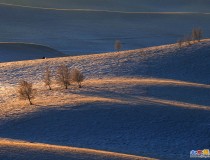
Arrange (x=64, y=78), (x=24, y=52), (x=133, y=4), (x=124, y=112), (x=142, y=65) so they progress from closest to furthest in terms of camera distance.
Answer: (x=124, y=112) < (x=64, y=78) < (x=142, y=65) < (x=24, y=52) < (x=133, y=4)

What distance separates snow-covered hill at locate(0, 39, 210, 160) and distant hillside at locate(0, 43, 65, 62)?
17.9 metres

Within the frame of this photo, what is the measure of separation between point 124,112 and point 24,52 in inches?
1291

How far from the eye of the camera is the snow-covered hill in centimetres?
2045

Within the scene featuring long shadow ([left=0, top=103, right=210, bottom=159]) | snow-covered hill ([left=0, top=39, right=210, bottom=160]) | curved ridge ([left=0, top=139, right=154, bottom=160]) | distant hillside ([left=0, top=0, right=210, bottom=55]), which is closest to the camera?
curved ridge ([left=0, top=139, right=154, bottom=160])

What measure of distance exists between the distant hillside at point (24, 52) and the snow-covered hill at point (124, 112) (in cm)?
1792

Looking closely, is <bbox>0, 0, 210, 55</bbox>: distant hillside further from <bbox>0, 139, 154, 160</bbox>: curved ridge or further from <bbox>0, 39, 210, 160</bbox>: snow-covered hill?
<bbox>0, 139, 154, 160</bbox>: curved ridge

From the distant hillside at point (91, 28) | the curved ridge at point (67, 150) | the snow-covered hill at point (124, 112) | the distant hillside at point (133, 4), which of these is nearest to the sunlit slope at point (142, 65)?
the snow-covered hill at point (124, 112)

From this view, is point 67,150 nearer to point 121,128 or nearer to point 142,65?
point 121,128

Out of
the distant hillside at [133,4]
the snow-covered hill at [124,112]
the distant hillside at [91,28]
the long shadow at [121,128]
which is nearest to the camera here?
the long shadow at [121,128]

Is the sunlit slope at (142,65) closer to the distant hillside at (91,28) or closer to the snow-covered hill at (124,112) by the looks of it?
the snow-covered hill at (124,112)

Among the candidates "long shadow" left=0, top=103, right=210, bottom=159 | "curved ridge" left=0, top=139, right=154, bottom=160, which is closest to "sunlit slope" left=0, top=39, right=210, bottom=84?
"long shadow" left=0, top=103, right=210, bottom=159

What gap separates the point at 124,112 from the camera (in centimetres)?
2323

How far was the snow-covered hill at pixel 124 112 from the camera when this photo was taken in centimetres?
2045

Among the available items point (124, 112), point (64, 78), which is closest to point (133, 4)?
point (64, 78)
